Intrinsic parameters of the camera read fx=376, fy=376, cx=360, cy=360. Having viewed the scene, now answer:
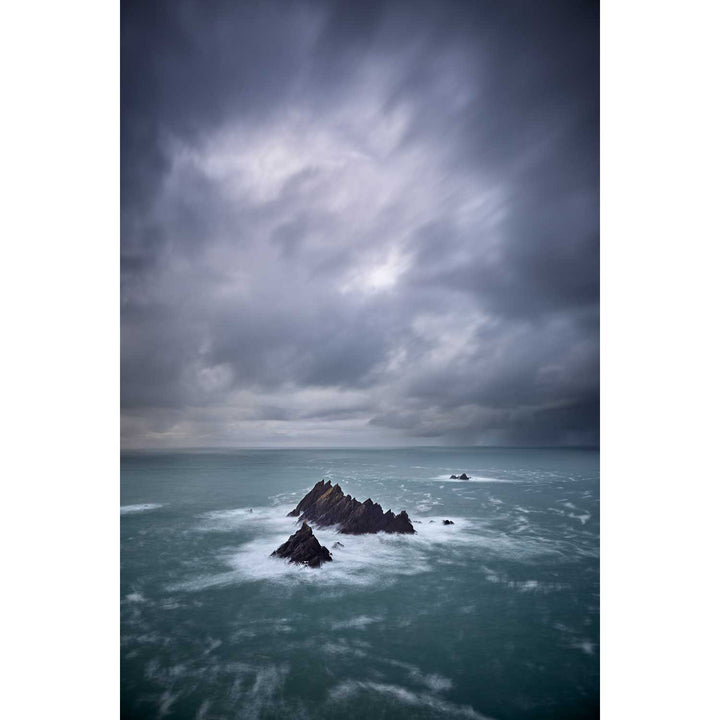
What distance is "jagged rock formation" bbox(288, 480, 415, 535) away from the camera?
5855mm

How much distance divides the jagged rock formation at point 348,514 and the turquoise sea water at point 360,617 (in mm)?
202

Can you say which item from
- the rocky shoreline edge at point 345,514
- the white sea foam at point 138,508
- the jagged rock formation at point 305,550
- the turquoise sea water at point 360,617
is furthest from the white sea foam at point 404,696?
the white sea foam at point 138,508

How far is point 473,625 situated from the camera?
3.80 m

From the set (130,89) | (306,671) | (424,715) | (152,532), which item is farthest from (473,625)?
(130,89)

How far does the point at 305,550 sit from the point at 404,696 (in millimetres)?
2103

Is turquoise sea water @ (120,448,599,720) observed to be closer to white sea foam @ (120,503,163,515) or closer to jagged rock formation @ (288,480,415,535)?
white sea foam @ (120,503,163,515)

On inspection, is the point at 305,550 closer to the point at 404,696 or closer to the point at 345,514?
the point at 345,514

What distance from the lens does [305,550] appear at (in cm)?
483

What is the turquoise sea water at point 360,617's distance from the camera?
3043 millimetres

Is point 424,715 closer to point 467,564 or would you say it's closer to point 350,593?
point 350,593

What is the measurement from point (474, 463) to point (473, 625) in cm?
978

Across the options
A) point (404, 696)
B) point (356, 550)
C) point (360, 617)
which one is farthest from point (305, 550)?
point (404, 696)

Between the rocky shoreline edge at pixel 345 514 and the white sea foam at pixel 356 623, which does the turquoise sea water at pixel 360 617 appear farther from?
the rocky shoreline edge at pixel 345 514
